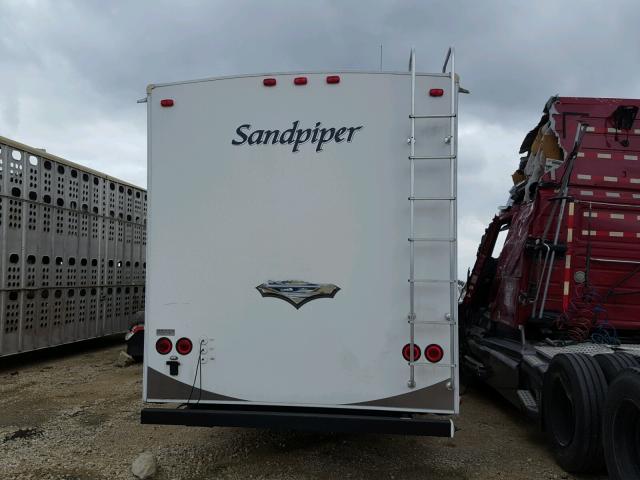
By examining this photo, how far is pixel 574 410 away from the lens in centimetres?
425

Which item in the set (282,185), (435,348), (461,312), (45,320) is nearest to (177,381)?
(282,185)

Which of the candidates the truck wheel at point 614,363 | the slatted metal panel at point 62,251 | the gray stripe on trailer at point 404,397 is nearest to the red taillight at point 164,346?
the gray stripe on trailer at point 404,397

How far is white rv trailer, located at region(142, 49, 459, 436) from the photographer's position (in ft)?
12.7

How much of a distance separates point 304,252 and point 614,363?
2.57 meters

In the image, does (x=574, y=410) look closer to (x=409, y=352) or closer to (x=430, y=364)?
(x=430, y=364)

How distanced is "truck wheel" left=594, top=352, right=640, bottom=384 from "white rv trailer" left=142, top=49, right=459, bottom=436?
52.3 inches

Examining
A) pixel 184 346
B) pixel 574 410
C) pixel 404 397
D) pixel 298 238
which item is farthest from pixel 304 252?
pixel 574 410

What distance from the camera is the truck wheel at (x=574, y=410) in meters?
4.10

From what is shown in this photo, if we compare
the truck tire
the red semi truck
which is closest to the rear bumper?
the truck tire

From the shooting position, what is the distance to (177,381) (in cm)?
410

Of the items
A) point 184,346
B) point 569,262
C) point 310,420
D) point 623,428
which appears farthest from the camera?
point 569,262

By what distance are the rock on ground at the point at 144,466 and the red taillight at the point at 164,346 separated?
0.98 m

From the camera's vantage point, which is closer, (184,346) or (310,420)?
(310,420)

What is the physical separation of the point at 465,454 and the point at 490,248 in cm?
393
